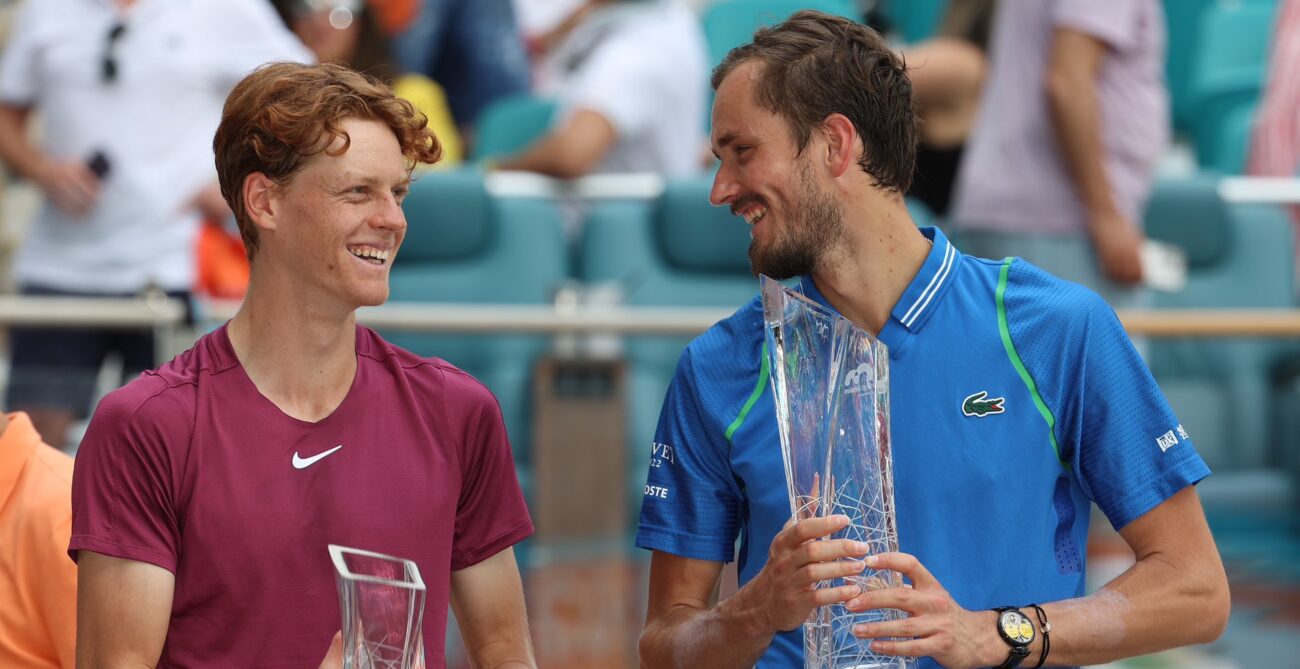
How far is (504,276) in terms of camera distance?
14.8 feet

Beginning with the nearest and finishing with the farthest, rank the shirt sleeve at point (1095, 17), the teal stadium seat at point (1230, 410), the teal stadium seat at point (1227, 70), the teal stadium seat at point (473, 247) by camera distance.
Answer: the teal stadium seat at point (1230, 410) < the shirt sleeve at point (1095, 17) < the teal stadium seat at point (473, 247) < the teal stadium seat at point (1227, 70)

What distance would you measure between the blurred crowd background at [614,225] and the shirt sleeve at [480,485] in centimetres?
127

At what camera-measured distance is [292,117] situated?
2.14 metres

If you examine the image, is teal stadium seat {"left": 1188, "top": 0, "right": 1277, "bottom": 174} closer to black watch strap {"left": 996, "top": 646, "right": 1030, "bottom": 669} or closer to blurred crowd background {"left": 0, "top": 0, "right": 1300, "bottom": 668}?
blurred crowd background {"left": 0, "top": 0, "right": 1300, "bottom": 668}

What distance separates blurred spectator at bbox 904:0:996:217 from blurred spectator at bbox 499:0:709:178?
27.5 inches

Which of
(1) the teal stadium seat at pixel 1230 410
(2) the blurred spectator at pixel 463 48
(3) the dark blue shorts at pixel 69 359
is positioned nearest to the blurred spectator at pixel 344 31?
(2) the blurred spectator at pixel 463 48

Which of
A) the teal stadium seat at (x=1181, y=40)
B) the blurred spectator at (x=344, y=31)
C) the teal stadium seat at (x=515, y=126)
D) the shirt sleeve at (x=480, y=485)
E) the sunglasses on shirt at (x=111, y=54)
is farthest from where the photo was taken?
the teal stadium seat at (x=1181, y=40)

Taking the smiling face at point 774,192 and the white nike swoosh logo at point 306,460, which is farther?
the smiling face at point 774,192

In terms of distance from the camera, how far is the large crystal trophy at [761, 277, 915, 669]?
78.0 inches

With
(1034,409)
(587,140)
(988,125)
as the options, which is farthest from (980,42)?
(1034,409)

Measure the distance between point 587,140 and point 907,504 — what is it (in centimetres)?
283

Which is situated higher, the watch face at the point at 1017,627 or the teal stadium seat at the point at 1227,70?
the teal stadium seat at the point at 1227,70

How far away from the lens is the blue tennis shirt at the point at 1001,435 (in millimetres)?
2262

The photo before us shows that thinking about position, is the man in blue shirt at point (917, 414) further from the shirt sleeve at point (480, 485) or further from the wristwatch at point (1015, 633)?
the shirt sleeve at point (480, 485)
